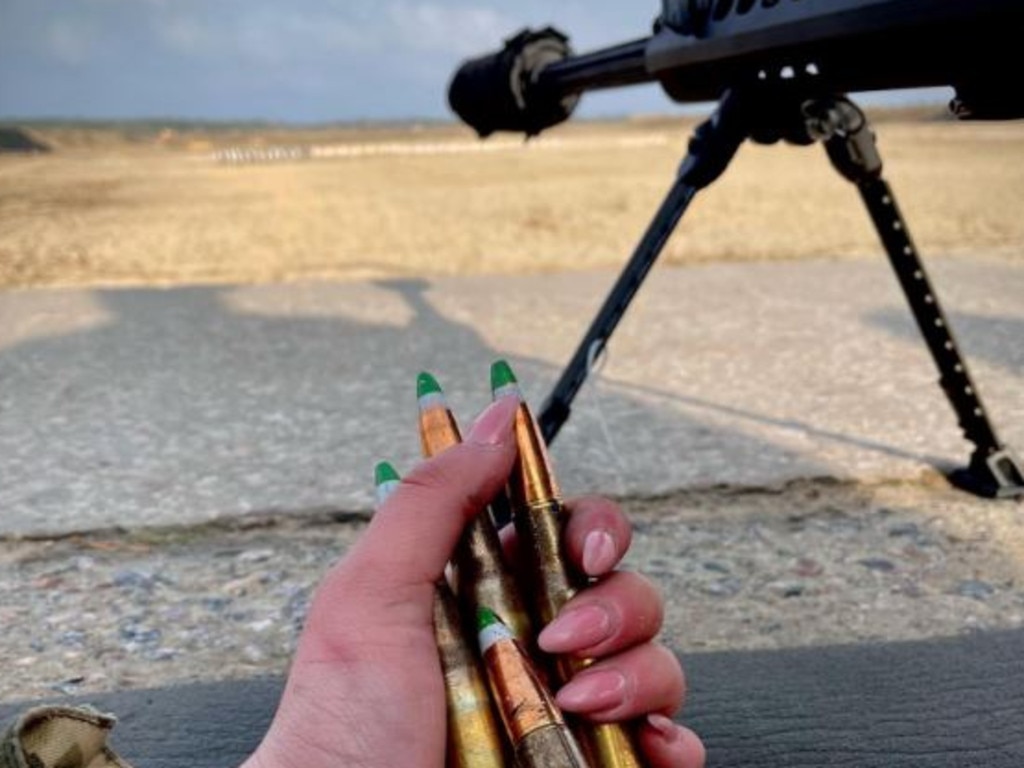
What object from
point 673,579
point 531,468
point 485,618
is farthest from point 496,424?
point 673,579

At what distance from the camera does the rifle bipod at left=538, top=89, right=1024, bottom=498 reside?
1577 mm

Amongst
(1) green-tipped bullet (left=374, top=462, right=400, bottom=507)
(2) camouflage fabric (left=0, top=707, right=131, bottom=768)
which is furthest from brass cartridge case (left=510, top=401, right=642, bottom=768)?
(2) camouflage fabric (left=0, top=707, right=131, bottom=768)

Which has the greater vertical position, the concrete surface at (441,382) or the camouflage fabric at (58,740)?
the concrete surface at (441,382)

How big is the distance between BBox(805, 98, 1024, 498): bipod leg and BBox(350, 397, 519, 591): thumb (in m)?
0.93

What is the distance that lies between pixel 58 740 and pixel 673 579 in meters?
1.16

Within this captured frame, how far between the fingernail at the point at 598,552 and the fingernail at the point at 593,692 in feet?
0.26

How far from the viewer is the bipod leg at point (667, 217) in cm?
164

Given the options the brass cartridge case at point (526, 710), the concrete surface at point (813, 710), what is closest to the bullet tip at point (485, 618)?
the brass cartridge case at point (526, 710)

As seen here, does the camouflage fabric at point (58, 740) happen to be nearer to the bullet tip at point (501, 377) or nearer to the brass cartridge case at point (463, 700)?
the brass cartridge case at point (463, 700)

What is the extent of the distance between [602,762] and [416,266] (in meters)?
7.43

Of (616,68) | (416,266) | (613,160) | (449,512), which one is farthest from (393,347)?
(613,160)

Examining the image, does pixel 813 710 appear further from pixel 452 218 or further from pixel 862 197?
pixel 452 218

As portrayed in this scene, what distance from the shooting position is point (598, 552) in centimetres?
85

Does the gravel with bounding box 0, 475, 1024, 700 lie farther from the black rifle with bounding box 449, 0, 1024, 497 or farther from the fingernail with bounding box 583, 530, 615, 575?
the fingernail with bounding box 583, 530, 615, 575
